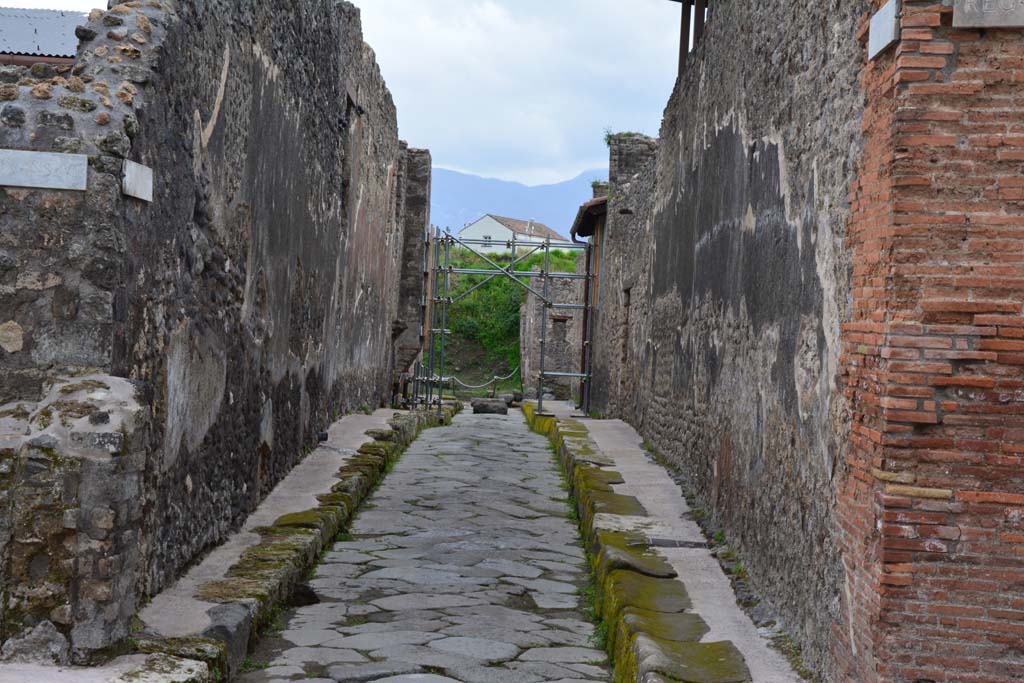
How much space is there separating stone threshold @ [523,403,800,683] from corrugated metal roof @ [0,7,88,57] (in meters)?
5.14

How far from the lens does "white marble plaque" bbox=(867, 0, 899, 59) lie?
294 centimetres

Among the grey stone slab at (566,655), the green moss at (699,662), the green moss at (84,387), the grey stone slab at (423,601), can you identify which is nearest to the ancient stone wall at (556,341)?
the grey stone slab at (423,601)

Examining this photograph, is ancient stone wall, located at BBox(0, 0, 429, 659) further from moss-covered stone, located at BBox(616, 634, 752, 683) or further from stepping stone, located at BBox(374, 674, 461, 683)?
moss-covered stone, located at BBox(616, 634, 752, 683)

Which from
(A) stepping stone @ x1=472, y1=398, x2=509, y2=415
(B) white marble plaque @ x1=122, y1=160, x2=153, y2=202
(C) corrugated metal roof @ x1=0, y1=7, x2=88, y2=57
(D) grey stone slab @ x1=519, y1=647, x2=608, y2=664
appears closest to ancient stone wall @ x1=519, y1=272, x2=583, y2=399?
(A) stepping stone @ x1=472, y1=398, x2=509, y2=415

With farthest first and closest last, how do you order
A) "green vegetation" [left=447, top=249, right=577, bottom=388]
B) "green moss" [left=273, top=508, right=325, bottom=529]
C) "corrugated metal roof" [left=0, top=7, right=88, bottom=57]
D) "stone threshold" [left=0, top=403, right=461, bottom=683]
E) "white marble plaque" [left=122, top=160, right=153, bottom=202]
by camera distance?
"green vegetation" [left=447, top=249, right=577, bottom=388], "corrugated metal roof" [left=0, top=7, right=88, bottom=57], "green moss" [left=273, top=508, right=325, bottom=529], "white marble plaque" [left=122, top=160, right=153, bottom=202], "stone threshold" [left=0, top=403, right=461, bottom=683]

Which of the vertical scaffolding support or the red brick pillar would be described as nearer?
the red brick pillar

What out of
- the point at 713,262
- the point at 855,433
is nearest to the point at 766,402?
the point at 855,433

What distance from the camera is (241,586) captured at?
433 cm

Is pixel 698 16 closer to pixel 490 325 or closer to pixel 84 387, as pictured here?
pixel 84 387

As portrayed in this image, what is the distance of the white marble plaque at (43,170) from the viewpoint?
133 inches

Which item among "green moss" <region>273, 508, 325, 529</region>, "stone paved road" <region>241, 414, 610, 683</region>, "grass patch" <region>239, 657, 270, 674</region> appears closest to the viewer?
"grass patch" <region>239, 657, 270, 674</region>

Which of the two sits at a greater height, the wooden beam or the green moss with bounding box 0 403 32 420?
the wooden beam

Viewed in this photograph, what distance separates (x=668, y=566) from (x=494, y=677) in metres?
1.29

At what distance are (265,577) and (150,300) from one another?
1.28 m
